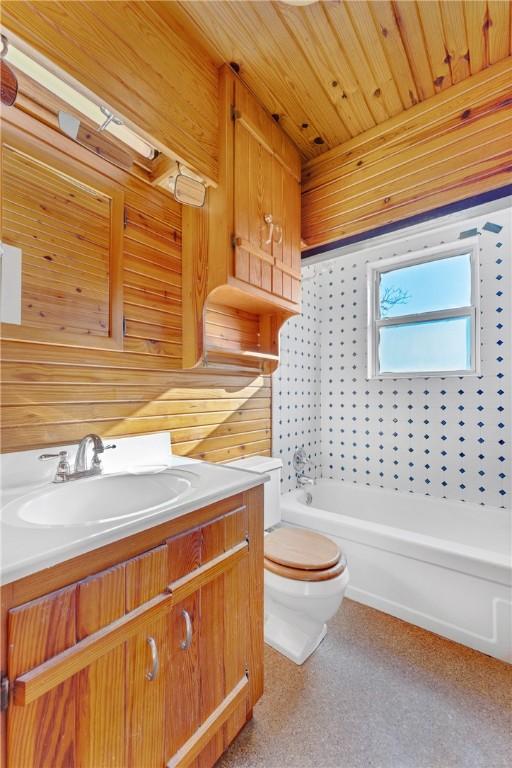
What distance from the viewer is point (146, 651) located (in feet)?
2.55

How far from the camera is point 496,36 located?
1.16 meters

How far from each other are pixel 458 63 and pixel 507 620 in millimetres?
2254

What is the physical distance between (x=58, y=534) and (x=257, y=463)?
1.30 m

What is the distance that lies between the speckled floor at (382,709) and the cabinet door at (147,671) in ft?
1.51

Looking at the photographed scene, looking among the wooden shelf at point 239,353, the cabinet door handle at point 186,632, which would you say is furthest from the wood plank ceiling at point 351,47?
the cabinet door handle at point 186,632

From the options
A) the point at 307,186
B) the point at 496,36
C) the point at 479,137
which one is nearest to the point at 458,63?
the point at 496,36

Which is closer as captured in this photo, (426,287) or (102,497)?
(102,497)

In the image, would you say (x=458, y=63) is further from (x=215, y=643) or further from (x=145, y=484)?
(x=215, y=643)

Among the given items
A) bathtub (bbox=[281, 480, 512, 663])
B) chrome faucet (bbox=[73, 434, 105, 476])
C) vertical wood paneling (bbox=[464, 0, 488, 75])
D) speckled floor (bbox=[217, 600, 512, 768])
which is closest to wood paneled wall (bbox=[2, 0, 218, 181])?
vertical wood paneling (bbox=[464, 0, 488, 75])

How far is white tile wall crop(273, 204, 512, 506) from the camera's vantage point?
7.12ft

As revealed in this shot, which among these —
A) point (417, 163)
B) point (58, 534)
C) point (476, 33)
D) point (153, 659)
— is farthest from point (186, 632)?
point (476, 33)

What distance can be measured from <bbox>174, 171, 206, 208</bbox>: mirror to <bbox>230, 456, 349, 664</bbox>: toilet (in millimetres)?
1529

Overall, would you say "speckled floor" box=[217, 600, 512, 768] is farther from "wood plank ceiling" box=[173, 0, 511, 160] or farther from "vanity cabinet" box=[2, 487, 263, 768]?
"wood plank ceiling" box=[173, 0, 511, 160]

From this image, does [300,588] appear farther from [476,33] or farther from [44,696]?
[476,33]
